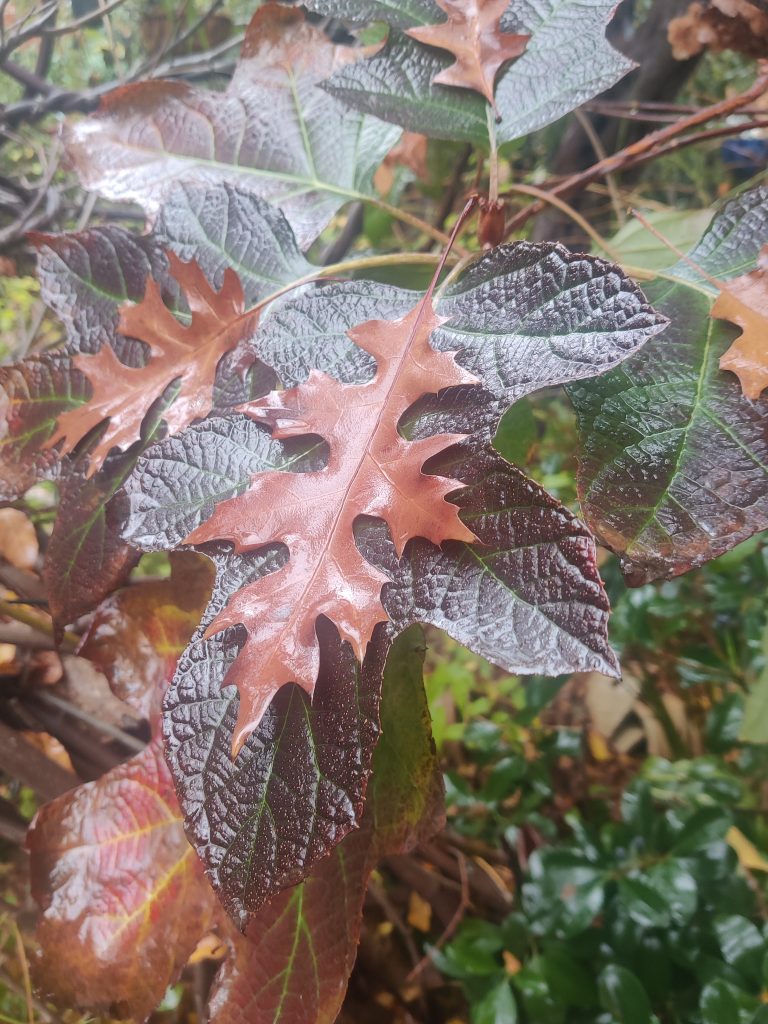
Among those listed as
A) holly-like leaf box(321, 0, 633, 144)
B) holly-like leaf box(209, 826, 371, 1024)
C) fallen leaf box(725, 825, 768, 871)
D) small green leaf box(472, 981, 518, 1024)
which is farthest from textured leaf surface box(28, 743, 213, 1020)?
fallen leaf box(725, 825, 768, 871)

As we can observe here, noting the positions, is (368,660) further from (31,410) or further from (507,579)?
(31,410)

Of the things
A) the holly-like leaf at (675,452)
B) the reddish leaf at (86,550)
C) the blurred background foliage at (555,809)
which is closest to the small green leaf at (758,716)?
the blurred background foliage at (555,809)

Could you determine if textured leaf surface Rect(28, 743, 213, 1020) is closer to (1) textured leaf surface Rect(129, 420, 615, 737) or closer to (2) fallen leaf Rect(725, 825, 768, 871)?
(1) textured leaf surface Rect(129, 420, 615, 737)

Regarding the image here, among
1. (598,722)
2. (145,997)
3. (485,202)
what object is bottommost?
(598,722)

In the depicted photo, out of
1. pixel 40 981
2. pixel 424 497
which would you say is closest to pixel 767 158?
pixel 424 497

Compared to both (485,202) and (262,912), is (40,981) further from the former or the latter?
(485,202)

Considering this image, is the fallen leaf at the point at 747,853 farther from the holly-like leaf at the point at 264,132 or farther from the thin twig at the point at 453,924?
the holly-like leaf at the point at 264,132

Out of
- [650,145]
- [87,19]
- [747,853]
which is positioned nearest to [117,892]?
[650,145]
